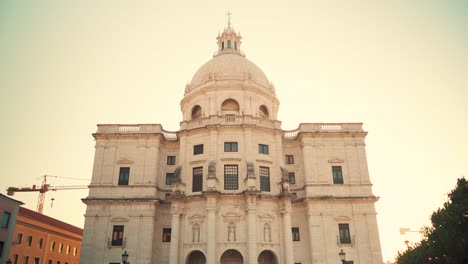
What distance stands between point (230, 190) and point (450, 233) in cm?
2030

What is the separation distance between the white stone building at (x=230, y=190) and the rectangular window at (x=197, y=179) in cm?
12

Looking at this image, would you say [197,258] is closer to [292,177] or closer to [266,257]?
[266,257]

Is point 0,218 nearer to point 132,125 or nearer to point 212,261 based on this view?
point 132,125

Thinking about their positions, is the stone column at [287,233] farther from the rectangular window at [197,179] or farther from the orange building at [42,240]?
A: the orange building at [42,240]

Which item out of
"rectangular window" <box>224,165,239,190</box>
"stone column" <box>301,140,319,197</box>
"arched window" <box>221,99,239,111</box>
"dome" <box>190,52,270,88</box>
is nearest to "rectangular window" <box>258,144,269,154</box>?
"rectangular window" <box>224,165,239,190</box>

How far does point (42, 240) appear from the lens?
52.3 m

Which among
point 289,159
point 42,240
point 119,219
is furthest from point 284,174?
point 42,240

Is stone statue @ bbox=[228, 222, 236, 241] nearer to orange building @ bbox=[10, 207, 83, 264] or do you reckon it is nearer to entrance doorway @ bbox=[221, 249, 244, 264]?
entrance doorway @ bbox=[221, 249, 244, 264]

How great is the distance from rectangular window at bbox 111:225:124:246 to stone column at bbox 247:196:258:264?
14.2m

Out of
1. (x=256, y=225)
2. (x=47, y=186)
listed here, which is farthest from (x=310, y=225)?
(x=47, y=186)

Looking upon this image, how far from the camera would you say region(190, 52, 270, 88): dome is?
149 feet

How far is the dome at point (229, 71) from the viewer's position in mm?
45438

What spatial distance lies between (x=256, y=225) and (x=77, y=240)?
4058 cm

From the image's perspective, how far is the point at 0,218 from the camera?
114 ft
